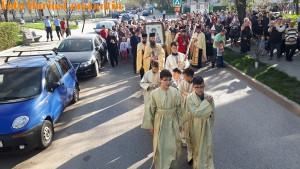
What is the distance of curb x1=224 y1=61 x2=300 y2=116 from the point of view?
7383 mm

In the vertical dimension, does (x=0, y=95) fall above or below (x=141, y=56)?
below

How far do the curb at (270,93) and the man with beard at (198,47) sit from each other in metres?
1.51

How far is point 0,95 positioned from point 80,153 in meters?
2.18

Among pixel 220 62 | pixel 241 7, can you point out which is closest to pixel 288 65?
pixel 220 62

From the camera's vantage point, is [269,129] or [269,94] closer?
[269,129]

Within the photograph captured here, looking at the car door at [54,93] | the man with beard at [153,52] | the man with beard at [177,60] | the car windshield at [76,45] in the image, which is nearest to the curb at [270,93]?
the man with beard at [177,60]

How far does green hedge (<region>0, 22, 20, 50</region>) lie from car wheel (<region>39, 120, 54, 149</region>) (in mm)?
15755

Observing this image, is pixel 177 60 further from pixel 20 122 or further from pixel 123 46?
pixel 123 46

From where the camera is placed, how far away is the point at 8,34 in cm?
2062

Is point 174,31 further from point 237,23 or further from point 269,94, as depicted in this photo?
point 269,94

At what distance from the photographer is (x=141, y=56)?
9.05 meters

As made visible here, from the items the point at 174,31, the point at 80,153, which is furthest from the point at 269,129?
the point at 174,31

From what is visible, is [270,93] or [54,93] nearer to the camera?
[54,93]

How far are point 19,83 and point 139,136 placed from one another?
9.68 ft
